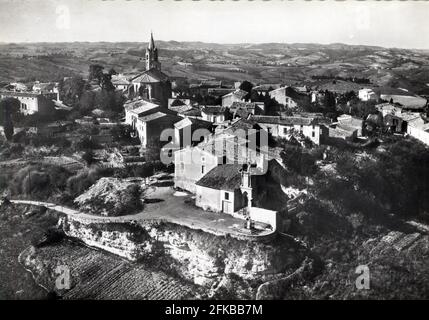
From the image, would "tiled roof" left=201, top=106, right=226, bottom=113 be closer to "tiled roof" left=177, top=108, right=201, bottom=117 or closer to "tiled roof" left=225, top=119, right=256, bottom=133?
"tiled roof" left=177, top=108, right=201, bottom=117

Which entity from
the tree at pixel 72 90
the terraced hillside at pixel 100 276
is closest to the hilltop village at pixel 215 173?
the terraced hillside at pixel 100 276

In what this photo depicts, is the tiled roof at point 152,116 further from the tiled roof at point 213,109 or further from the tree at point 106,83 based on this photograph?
the tree at point 106,83

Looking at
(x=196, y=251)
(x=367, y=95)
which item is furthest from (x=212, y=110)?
(x=367, y=95)

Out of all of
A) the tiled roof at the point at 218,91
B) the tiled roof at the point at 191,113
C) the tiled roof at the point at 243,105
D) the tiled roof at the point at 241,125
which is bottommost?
the tiled roof at the point at 241,125

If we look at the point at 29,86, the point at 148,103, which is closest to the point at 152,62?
the point at 148,103

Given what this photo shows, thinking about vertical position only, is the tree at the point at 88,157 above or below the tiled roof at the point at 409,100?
below

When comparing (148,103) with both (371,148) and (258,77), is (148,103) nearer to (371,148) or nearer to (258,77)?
(371,148)
